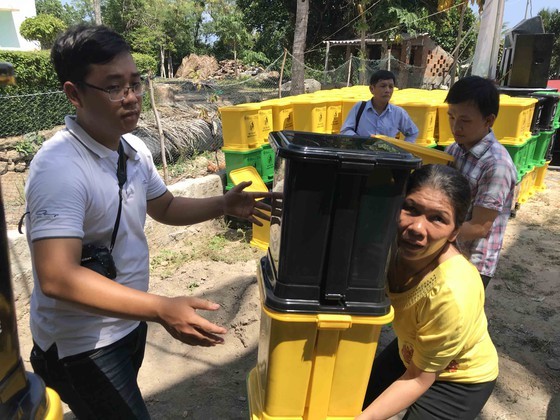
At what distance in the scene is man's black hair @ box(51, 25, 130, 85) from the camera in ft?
4.31

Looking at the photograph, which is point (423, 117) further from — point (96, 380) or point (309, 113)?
point (96, 380)

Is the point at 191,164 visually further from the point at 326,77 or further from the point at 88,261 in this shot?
the point at 326,77

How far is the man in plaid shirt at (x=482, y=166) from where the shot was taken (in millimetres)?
2188

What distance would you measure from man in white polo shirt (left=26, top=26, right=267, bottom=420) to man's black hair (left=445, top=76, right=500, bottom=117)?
1.66 m

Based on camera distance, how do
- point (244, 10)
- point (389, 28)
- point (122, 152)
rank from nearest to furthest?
point (122, 152) → point (389, 28) → point (244, 10)

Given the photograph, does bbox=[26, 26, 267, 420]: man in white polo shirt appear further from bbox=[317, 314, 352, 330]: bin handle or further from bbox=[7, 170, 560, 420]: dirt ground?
bbox=[7, 170, 560, 420]: dirt ground

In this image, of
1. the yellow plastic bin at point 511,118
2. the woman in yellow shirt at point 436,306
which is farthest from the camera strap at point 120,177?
the yellow plastic bin at point 511,118

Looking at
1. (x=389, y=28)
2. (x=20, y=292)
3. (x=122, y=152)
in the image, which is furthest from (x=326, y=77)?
(x=122, y=152)

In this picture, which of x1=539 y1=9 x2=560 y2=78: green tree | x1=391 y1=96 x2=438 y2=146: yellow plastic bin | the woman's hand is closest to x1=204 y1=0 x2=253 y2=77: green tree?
x1=539 y1=9 x2=560 y2=78: green tree

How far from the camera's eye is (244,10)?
25.2 meters

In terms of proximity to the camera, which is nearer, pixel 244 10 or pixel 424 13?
pixel 424 13

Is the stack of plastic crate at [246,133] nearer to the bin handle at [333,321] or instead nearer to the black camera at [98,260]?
the black camera at [98,260]

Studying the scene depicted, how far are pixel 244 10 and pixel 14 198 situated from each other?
23.1 m

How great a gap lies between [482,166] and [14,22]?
38380 millimetres
